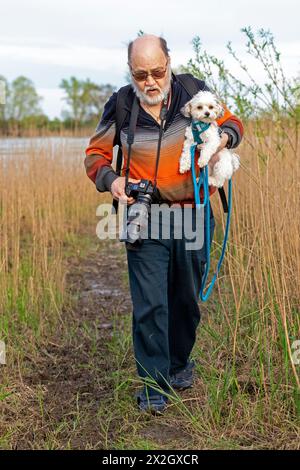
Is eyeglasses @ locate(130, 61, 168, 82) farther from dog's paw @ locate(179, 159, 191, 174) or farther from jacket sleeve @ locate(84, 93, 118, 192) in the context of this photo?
dog's paw @ locate(179, 159, 191, 174)

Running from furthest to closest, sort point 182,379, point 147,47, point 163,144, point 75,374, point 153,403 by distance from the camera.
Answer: point 75,374, point 182,379, point 153,403, point 163,144, point 147,47

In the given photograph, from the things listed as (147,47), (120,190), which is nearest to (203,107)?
(147,47)

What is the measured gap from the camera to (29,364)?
11.2ft

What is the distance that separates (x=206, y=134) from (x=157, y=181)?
0.27 meters

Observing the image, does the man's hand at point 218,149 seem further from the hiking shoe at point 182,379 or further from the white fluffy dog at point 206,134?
the hiking shoe at point 182,379

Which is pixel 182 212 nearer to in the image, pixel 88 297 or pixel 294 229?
pixel 294 229

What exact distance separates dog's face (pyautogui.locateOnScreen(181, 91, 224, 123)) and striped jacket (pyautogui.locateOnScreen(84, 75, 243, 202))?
0.08 meters

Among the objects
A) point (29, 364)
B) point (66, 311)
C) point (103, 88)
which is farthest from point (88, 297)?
point (103, 88)

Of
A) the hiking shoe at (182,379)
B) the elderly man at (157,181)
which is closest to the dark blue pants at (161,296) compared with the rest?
the elderly man at (157,181)

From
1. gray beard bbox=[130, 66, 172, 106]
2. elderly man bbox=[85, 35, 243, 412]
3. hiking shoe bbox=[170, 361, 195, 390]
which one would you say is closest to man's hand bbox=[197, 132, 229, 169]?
elderly man bbox=[85, 35, 243, 412]

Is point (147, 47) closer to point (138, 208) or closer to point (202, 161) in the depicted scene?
point (202, 161)

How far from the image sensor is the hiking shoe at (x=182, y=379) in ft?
9.65

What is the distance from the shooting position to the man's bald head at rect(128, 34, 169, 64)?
98.7 inches

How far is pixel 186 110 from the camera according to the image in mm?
2578
